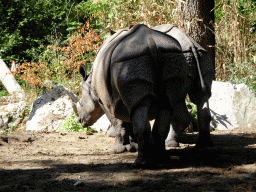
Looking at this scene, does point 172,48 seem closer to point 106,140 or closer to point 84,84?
point 84,84

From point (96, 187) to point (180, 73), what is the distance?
1384mm

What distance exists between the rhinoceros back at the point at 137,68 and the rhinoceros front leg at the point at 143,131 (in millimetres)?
73

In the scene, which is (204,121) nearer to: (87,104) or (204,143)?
(204,143)

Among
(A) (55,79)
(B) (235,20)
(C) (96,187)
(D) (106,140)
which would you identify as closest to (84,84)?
(D) (106,140)

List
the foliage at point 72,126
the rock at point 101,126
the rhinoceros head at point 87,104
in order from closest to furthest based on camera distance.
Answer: the rhinoceros head at point 87,104 → the foliage at point 72,126 → the rock at point 101,126

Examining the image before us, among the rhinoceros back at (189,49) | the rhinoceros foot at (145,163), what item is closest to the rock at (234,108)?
the rhinoceros back at (189,49)

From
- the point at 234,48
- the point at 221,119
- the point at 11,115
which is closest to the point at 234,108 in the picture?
the point at 221,119

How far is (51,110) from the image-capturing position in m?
6.55

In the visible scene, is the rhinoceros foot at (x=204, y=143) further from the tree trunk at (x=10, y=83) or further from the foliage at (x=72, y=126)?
the tree trunk at (x=10, y=83)

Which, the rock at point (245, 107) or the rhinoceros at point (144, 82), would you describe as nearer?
the rhinoceros at point (144, 82)

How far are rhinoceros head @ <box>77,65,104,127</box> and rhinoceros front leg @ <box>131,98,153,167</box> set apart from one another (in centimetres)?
175

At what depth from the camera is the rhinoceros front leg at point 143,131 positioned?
2654mm

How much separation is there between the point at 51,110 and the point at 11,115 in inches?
46.3

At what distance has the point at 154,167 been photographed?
2.73 m
